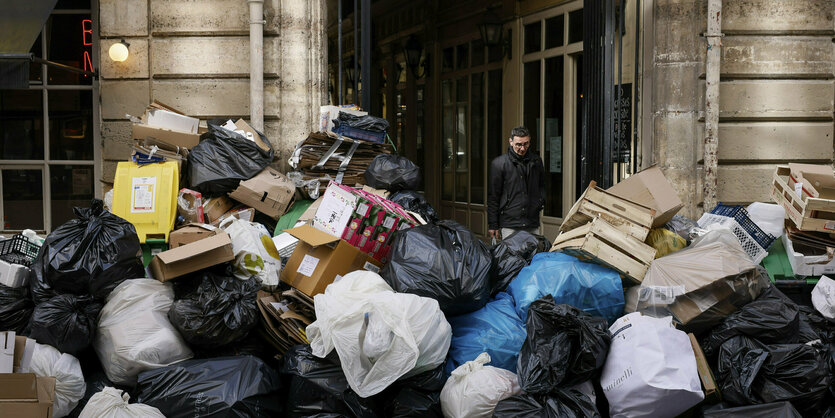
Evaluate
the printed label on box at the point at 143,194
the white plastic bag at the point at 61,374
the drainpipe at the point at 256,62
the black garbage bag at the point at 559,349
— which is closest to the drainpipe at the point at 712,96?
the black garbage bag at the point at 559,349

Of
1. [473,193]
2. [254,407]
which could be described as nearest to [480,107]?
[473,193]

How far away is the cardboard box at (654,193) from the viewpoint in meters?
4.93

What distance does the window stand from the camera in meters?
8.14

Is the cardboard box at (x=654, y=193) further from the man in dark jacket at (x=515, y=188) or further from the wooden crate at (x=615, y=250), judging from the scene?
the man in dark jacket at (x=515, y=188)

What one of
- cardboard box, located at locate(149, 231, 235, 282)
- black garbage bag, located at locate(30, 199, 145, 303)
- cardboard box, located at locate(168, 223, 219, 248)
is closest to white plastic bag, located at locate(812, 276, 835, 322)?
cardboard box, located at locate(149, 231, 235, 282)

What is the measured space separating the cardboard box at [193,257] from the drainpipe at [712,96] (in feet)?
14.5

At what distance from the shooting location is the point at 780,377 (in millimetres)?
3990

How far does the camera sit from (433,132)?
44.5 feet

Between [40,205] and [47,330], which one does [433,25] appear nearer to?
[40,205]

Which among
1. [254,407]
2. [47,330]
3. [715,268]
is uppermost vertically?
[715,268]

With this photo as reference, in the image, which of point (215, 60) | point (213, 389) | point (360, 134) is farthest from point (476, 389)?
point (215, 60)

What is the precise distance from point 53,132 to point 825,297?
708 centimetres

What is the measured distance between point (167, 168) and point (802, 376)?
4.36 m

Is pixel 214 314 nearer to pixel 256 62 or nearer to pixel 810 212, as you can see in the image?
pixel 256 62
